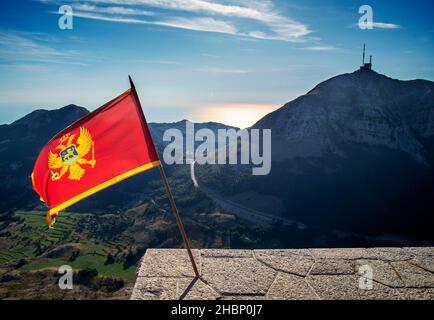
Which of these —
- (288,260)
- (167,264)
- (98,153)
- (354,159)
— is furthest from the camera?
(354,159)

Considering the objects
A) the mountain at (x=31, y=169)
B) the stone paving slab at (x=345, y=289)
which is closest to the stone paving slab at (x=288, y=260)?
the stone paving slab at (x=345, y=289)

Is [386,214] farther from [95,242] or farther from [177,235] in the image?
[95,242]

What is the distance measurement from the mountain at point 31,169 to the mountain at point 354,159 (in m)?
25.4

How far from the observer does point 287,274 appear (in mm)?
5113

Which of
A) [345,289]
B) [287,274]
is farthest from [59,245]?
[345,289]

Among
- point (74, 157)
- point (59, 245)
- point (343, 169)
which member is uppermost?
point (74, 157)

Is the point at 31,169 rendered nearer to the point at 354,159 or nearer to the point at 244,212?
the point at 244,212

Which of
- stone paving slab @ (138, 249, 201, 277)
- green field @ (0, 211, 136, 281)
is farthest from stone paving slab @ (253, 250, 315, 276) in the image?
green field @ (0, 211, 136, 281)

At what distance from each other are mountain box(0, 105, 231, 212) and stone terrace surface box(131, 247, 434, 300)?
92.6 m

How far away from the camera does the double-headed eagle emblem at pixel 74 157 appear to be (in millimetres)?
5812

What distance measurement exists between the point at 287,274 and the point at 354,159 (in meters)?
99.8

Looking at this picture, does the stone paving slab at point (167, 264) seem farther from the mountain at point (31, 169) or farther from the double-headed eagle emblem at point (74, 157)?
the mountain at point (31, 169)

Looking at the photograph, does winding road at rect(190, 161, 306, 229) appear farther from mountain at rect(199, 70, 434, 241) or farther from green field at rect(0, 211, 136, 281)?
green field at rect(0, 211, 136, 281)

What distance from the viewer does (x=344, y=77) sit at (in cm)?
11438
